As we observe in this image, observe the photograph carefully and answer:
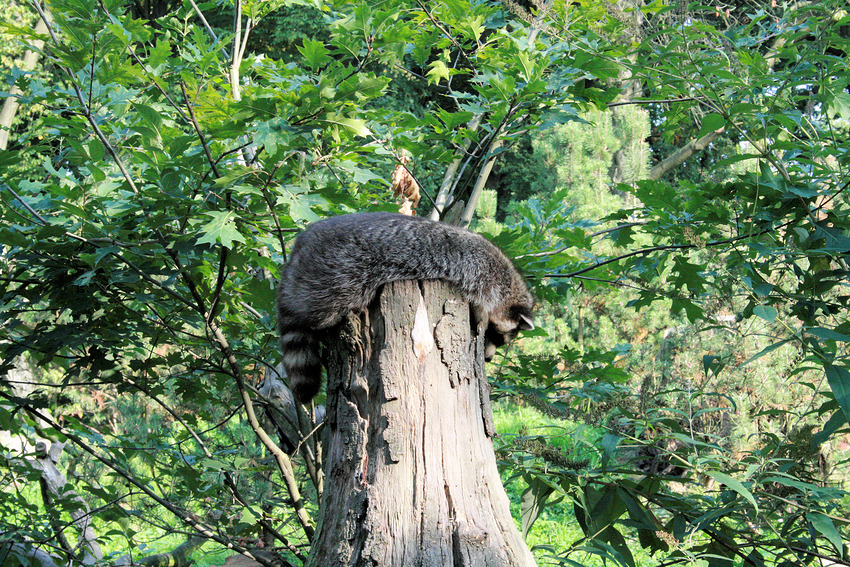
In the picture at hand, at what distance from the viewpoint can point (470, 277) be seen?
7.35ft

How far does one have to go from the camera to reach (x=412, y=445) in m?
1.94

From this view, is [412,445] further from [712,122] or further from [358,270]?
[712,122]

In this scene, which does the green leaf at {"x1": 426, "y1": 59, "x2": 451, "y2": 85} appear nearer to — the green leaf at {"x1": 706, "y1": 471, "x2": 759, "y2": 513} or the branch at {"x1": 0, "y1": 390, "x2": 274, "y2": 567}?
the green leaf at {"x1": 706, "y1": 471, "x2": 759, "y2": 513}

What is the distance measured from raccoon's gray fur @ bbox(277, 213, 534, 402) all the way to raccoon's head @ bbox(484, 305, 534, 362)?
0.10m

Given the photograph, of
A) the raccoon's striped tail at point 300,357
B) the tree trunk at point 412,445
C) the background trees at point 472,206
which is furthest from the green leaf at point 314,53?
the raccoon's striped tail at point 300,357

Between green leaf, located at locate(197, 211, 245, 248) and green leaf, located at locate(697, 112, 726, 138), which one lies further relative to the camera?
green leaf, located at locate(697, 112, 726, 138)

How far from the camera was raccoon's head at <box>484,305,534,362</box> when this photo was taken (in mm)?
2564

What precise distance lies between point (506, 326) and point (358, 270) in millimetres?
789

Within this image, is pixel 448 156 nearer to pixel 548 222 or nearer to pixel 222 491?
pixel 548 222

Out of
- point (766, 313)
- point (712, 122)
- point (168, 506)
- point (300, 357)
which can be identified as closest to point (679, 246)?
point (712, 122)

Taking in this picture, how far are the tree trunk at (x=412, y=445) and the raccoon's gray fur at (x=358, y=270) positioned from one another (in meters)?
0.07

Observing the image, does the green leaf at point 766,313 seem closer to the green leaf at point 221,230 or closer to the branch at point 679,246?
the branch at point 679,246

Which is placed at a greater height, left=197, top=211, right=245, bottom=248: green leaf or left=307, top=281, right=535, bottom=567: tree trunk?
left=197, top=211, right=245, bottom=248: green leaf

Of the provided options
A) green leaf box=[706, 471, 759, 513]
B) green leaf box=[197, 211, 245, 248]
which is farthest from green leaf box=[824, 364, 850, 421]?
green leaf box=[197, 211, 245, 248]
